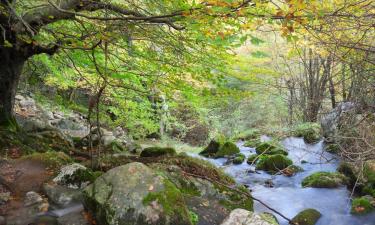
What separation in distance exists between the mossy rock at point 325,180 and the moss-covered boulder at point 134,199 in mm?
5888

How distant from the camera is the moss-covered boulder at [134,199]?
4191 millimetres

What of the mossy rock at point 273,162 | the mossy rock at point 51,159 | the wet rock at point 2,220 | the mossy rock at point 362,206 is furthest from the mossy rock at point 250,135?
the wet rock at point 2,220

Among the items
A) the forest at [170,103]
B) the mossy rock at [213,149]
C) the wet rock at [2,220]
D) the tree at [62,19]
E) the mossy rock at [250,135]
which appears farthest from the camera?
the mossy rock at [250,135]

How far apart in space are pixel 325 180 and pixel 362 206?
182 centimetres

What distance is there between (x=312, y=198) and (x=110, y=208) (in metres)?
6.03

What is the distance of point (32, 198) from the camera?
5.21 metres

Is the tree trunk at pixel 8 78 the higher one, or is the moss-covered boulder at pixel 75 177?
the tree trunk at pixel 8 78

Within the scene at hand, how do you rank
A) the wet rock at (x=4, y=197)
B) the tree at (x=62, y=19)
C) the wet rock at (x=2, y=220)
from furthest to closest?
the wet rock at (x=4, y=197)
the wet rock at (x=2, y=220)
the tree at (x=62, y=19)

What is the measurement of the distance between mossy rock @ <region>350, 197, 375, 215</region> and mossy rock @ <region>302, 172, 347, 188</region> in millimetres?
1504

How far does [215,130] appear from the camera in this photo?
2166 cm

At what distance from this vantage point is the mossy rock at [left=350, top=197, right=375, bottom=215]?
718cm

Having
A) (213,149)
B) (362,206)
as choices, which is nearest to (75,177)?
(362,206)

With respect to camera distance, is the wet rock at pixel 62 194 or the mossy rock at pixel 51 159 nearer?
the wet rock at pixel 62 194

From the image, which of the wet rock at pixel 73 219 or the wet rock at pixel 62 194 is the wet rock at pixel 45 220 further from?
the wet rock at pixel 62 194
